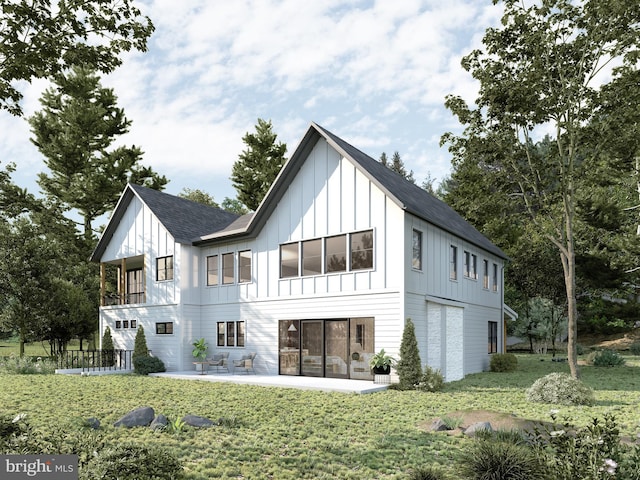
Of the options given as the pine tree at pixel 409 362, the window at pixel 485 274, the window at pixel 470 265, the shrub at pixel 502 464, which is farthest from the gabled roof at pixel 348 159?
the shrub at pixel 502 464

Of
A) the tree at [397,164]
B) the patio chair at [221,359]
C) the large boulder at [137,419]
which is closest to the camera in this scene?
the large boulder at [137,419]

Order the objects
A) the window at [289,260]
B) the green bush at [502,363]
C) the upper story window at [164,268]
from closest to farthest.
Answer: the window at [289,260], the green bush at [502,363], the upper story window at [164,268]

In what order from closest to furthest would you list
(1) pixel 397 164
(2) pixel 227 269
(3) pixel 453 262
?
(3) pixel 453 262 < (2) pixel 227 269 < (1) pixel 397 164

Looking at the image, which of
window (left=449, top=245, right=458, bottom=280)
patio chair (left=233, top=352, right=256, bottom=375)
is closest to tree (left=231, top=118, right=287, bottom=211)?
patio chair (left=233, top=352, right=256, bottom=375)

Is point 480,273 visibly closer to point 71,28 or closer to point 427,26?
point 427,26

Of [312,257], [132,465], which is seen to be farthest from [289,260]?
[132,465]

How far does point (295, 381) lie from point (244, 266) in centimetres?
618

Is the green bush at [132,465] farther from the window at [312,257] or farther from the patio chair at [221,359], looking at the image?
the patio chair at [221,359]

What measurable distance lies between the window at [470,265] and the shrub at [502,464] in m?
16.3

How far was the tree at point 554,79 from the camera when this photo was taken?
1587cm

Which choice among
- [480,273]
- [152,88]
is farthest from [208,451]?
[480,273]

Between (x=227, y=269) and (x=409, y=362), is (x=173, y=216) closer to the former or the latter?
(x=227, y=269)

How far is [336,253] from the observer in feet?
61.9

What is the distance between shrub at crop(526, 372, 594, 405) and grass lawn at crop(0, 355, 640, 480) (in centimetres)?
40
